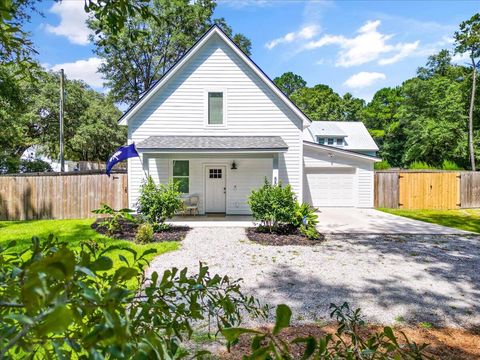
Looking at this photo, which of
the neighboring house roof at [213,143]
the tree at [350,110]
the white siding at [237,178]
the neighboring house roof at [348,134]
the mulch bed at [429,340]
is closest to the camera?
the mulch bed at [429,340]

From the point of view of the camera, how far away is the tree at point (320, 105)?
50.2 metres

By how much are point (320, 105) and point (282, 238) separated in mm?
46646

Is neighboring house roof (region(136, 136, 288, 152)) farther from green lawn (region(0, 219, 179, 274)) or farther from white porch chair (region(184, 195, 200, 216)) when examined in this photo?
green lawn (region(0, 219, 179, 274))

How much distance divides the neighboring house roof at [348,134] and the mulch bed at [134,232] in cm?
2412

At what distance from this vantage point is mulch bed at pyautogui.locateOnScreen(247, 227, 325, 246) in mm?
9023

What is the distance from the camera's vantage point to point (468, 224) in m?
12.1

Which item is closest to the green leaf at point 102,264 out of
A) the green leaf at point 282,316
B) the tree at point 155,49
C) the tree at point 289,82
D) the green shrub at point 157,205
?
the green leaf at point 282,316

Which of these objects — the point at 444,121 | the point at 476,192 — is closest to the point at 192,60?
the point at 476,192

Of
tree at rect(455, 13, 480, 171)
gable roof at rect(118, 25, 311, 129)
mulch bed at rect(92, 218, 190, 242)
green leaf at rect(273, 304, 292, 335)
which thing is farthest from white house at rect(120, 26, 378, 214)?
tree at rect(455, 13, 480, 171)

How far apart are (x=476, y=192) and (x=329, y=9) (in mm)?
13275

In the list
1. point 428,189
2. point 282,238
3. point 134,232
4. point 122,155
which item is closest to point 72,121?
point 122,155

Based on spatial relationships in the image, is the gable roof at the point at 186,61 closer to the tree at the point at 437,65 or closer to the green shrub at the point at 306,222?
the green shrub at the point at 306,222

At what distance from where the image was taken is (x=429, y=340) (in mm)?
3885

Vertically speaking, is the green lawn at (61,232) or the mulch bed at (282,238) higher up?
the green lawn at (61,232)
